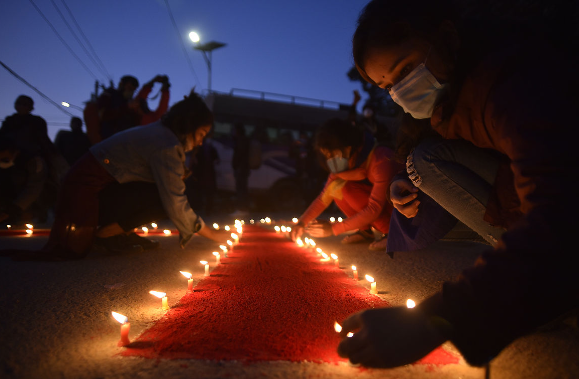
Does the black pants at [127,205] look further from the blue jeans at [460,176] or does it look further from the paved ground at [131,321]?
the blue jeans at [460,176]

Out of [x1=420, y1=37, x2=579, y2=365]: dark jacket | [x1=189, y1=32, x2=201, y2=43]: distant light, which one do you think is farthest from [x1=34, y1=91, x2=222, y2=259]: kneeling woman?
[x1=189, y1=32, x2=201, y2=43]: distant light

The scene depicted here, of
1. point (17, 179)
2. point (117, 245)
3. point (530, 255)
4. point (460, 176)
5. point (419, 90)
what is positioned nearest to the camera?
point (530, 255)

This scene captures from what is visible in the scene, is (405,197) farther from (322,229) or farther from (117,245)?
(117,245)

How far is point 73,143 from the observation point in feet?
18.5

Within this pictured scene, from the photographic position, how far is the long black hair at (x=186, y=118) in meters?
2.79

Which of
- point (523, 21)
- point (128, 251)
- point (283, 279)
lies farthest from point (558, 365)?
point (128, 251)

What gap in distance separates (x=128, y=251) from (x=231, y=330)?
204 centimetres

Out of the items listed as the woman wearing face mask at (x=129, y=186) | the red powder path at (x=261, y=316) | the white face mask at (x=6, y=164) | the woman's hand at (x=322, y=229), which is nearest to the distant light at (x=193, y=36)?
the white face mask at (x=6, y=164)

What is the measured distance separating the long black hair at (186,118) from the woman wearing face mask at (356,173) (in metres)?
1.07

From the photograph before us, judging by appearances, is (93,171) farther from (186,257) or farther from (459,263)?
(459,263)

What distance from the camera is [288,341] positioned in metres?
1.16

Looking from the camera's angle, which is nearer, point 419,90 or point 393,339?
point 393,339

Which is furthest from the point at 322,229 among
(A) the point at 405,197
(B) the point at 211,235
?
(A) the point at 405,197

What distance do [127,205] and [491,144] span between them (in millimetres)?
2631
